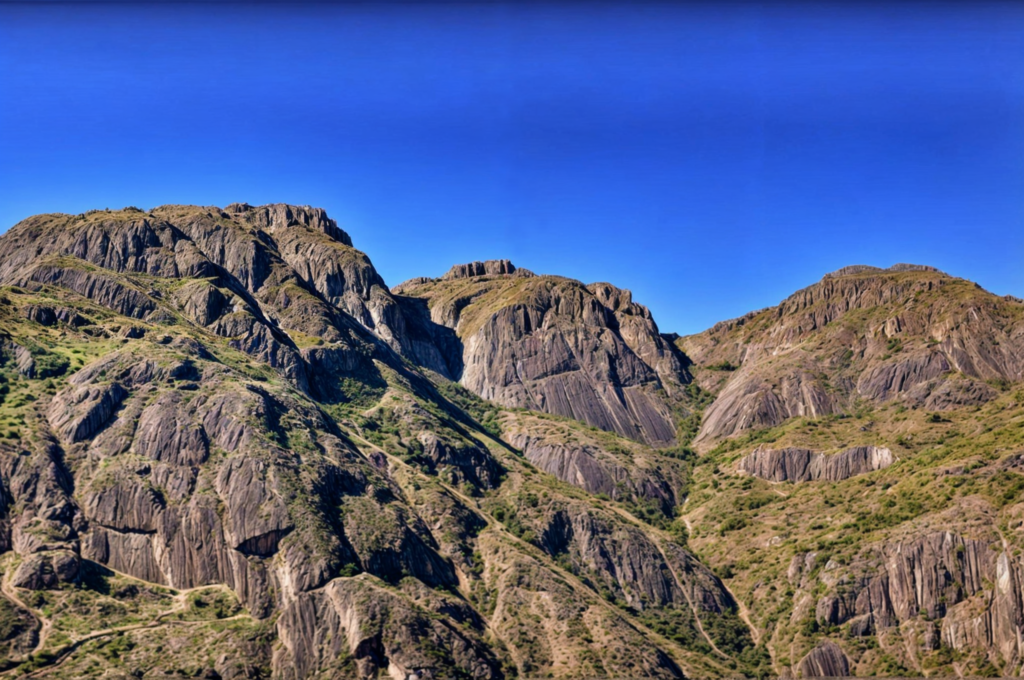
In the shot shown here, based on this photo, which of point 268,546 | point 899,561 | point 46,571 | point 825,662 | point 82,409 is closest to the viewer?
point 46,571

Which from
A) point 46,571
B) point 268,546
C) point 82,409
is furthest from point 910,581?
point 82,409

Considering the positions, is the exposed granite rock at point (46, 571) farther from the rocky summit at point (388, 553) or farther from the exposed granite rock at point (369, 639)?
the exposed granite rock at point (369, 639)

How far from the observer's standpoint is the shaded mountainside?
137500 millimetres

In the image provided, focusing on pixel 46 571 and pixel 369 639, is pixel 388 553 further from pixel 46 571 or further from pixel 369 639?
pixel 46 571

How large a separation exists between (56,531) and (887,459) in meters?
141

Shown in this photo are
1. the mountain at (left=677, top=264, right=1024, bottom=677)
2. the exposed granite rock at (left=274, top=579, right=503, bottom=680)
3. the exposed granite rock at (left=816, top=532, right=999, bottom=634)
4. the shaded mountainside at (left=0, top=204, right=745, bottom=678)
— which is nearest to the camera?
the shaded mountainside at (left=0, top=204, right=745, bottom=678)

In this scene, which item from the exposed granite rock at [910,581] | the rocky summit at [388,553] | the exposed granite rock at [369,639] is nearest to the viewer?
the exposed granite rock at [369,639]

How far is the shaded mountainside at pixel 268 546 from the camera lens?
13750 cm

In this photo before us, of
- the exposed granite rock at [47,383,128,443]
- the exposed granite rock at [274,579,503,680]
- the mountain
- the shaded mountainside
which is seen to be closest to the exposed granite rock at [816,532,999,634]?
the mountain

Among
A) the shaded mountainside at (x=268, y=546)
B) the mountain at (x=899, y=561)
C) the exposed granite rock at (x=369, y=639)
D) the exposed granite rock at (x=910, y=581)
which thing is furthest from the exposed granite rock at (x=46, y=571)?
the exposed granite rock at (x=910, y=581)

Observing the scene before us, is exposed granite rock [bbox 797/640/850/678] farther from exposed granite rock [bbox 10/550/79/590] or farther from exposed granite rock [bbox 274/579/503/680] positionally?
exposed granite rock [bbox 10/550/79/590]

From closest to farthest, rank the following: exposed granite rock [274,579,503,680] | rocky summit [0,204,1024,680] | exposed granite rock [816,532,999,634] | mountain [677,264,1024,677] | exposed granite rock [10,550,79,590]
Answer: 1. exposed granite rock [10,550,79,590]
2. exposed granite rock [274,579,503,680]
3. rocky summit [0,204,1024,680]
4. mountain [677,264,1024,677]
5. exposed granite rock [816,532,999,634]

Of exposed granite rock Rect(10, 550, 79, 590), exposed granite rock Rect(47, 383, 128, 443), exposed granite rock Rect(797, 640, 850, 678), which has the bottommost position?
exposed granite rock Rect(797, 640, 850, 678)

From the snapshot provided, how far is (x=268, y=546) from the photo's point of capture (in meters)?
151
